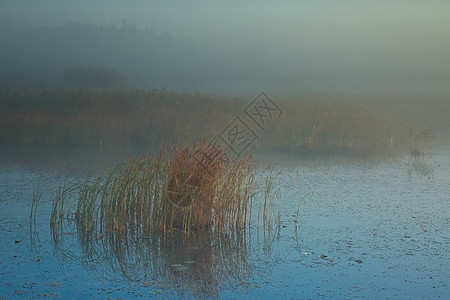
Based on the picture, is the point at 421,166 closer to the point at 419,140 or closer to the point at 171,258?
the point at 419,140

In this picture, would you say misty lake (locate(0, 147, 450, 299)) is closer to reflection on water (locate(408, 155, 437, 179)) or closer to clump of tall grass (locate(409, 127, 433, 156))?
reflection on water (locate(408, 155, 437, 179))

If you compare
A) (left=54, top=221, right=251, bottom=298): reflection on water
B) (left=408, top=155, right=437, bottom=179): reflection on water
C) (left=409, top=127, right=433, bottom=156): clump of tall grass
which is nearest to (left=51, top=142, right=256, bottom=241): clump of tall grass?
(left=54, top=221, right=251, bottom=298): reflection on water

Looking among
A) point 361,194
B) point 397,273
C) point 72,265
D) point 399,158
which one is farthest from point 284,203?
point 399,158

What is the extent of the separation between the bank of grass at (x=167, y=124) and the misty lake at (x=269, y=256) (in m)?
5.99

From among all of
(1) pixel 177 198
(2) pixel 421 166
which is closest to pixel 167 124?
(2) pixel 421 166

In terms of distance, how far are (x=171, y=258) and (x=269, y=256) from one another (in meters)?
0.81

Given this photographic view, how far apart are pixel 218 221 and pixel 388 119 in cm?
1159

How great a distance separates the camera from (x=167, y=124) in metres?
13.5

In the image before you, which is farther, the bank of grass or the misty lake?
the bank of grass

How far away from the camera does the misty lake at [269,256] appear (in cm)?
358

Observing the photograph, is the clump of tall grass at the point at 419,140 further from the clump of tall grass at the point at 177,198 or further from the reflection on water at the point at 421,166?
the clump of tall grass at the point at 177,198

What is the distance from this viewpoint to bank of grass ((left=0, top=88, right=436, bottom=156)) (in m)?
13.0

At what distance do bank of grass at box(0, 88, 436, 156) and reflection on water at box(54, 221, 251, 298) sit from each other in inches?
290

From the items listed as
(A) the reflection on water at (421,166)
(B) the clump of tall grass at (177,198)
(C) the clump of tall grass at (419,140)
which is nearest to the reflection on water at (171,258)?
(B) the clump of tall grass at (177,198)
